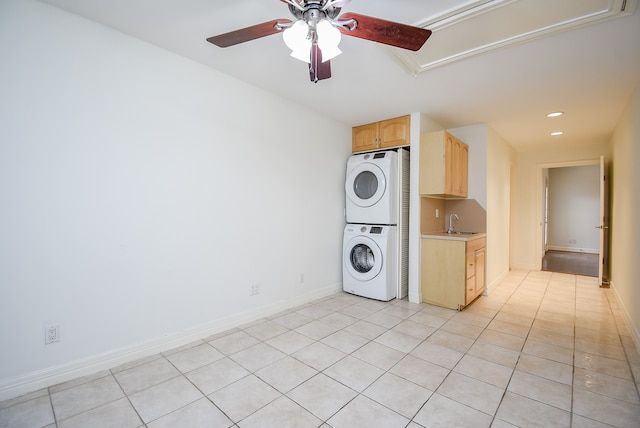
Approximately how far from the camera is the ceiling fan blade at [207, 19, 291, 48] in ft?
4.62

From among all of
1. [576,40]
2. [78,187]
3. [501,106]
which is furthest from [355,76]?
[78,187]

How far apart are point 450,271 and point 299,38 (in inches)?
113

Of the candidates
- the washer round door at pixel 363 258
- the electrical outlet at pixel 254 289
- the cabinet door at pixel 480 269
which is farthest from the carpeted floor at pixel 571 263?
the electrical outlet at pixel 254 289

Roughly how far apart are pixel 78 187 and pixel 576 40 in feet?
11.3

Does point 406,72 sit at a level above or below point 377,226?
above

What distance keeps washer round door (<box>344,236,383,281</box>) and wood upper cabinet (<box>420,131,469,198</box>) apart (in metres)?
0.91

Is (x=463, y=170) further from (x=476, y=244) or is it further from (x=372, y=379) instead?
(x=372, y=379)

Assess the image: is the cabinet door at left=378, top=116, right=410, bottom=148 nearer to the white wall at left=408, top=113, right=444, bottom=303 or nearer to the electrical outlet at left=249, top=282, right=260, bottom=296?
the white wall at left=408, top=113, right=444, bottom=303

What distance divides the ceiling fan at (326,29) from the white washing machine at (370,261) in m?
2.30

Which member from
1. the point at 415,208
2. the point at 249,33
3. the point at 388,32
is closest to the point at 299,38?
the point at 249,33

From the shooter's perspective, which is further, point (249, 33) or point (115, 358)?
point (115, 358)

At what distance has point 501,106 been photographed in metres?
3.20

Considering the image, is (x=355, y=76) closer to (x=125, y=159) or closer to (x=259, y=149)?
(x=259, y=149)

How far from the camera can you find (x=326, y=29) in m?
1.40
